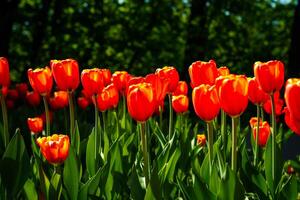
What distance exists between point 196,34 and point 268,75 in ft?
32.5

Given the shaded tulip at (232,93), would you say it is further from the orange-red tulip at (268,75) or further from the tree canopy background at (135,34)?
the tree canopy background at (135,34)

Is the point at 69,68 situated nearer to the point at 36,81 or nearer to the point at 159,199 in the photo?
the point at 36,81

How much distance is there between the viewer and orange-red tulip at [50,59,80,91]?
9.14 feet

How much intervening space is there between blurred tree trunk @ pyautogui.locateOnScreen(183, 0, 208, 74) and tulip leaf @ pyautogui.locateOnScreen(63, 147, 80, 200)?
9309mm

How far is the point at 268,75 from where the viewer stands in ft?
7.59

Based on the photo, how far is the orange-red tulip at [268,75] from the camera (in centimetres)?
230

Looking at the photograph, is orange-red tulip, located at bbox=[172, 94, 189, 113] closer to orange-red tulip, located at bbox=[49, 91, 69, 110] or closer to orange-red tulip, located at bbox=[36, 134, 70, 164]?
orange-red tulip, located at bbox=[49, 91, 69, 110]

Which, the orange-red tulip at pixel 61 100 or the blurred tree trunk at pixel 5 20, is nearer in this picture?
the orange-red tulip at pixel 61 100

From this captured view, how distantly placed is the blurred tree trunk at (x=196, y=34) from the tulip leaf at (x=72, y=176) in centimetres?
931

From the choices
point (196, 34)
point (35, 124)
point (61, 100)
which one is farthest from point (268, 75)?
point (196, 34)

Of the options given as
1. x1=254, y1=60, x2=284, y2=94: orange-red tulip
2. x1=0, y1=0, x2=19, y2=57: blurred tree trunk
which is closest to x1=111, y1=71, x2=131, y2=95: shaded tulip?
x1=254, y1=60, x2=284, y2=94: orange-red tulip

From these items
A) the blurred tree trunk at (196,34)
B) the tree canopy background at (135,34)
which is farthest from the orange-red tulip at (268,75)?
the tree canopy background at (135,34)

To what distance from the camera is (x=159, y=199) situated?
211 centimetres

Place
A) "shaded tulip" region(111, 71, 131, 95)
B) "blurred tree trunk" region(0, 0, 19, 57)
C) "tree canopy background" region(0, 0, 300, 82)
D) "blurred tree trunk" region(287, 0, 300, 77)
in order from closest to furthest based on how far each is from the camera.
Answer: "shaded tulip" region(111, 71, 131, 95) → "blurred tree trunk" region(287, 0, 300, 77) → "blurred tree trunk" region(0, 0, 19, 57) → "tree canopy background" region(0, 0, 300, 82)
